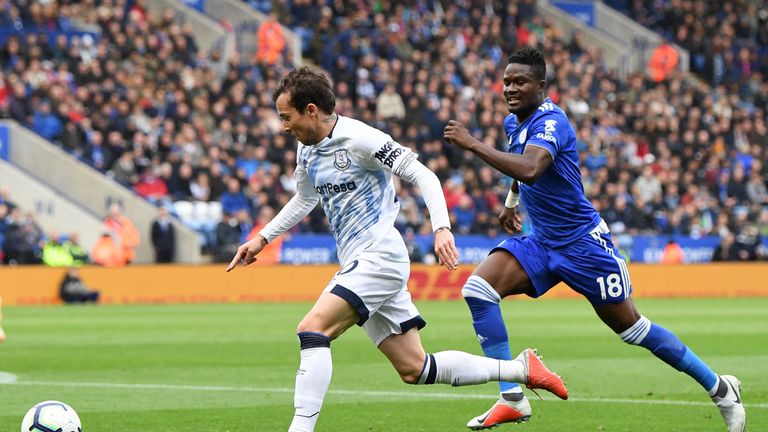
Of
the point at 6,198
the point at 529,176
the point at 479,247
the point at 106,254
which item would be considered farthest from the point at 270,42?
the point at 529,176

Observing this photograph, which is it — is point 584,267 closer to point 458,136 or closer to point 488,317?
point 488,317

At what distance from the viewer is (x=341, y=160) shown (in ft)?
25.3

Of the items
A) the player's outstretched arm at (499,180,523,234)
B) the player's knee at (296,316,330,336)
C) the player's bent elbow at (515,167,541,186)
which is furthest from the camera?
the player's outstretched arm at (499,180,523,234)

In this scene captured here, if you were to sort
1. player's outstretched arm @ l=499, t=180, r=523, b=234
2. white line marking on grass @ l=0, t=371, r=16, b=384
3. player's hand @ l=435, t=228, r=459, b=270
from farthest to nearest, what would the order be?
1. white line marking on grass @ l=0, t=371, r=16, b=384
2. player's outstretched arm @ l=499, t=180, r=523, b=234
3. player's hand @ l=435, t=228, r=459, b=270

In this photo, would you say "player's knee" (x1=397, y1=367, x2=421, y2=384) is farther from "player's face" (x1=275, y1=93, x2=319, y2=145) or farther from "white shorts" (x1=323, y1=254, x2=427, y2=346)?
"player's face" (x1=275, y1=93, x2=319, y2=145)

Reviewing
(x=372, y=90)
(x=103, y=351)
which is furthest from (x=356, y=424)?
(x=372, y=90)

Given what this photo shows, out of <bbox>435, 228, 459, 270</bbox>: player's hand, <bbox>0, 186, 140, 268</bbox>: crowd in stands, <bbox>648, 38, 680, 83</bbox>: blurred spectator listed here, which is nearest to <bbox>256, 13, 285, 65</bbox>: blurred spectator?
<bbox>0, 186, 140, 268</bbox>: crowd in stands

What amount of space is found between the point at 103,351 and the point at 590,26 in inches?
1183

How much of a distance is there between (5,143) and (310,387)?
22.9 metres

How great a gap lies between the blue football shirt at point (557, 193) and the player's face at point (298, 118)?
149 cm

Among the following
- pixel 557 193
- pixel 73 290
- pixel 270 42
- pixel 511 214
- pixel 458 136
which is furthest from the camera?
pixel 270 42

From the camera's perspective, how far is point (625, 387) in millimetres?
11812

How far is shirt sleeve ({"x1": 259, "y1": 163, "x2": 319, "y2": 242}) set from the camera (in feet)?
27.3

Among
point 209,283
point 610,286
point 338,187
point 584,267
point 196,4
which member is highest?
point 196,4
